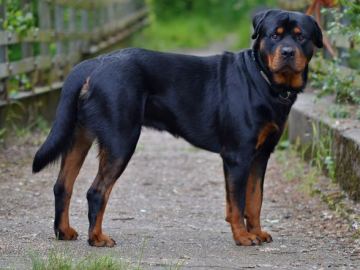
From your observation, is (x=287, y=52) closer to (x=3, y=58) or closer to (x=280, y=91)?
(x=280, y=91)

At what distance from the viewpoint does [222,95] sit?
559 cm

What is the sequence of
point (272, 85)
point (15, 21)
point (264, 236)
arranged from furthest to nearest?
point (15, 21), point (264, 236), point (272, 85)

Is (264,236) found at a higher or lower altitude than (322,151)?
higher

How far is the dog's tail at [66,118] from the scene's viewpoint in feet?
17.5

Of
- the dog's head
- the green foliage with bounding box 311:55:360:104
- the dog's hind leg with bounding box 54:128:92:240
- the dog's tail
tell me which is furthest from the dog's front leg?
the green foliage with bounding box 311:55:360:104

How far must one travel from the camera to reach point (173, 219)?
645 centimetres

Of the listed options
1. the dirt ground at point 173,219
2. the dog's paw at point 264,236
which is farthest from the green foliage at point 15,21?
the dog's paw at point 264,236

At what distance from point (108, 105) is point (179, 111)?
1.77 feet

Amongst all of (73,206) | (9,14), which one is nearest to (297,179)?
(73,206)

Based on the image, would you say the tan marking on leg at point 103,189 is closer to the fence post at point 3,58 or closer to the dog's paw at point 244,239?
the dog's paw at point 244,239

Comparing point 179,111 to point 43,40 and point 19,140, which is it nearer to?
point 19,140

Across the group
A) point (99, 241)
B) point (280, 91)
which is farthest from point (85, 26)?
point (99, 241)

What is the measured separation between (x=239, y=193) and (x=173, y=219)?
3.79ft

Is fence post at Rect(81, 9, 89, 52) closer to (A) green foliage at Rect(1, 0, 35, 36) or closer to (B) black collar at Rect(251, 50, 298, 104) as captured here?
(A) green foliage at Rect(1, 0, 35, 36)
